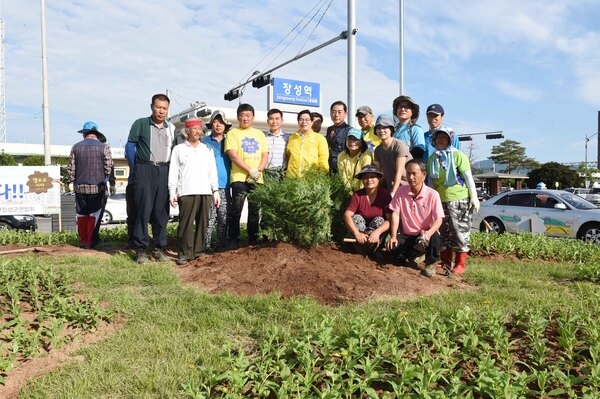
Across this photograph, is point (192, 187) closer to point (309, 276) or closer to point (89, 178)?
point (309, 276)

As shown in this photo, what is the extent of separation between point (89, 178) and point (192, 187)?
2.08 m

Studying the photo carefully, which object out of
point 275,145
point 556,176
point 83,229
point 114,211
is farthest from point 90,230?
point 556,176

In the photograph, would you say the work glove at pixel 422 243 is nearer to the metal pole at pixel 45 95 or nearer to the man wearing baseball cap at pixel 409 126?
the man wearing baseball cap at pixel 409 126

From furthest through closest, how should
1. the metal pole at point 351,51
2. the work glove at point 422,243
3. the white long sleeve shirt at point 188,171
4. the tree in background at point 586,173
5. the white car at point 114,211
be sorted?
the tree in background at point 586,173, the white car at point 114,211, the metal pole at point 351,51, the white long sleeve shirt at point 188,171, the work glove at point 422,243

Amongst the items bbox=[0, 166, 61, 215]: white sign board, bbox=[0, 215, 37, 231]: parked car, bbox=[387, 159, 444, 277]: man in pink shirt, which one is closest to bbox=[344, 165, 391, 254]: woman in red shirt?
bbox=[387, 159, 444, 277]: man in pink shirt

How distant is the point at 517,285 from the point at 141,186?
13.4 ft

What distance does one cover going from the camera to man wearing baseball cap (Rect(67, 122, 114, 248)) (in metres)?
6.36

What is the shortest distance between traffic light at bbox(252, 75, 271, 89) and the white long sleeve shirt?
12.6 m

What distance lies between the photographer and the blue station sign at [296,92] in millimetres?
16766

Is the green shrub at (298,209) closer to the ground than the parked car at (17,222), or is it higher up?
higher up

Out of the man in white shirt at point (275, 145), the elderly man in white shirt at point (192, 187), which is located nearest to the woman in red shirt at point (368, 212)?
the man in white shirt at point (275, 145)

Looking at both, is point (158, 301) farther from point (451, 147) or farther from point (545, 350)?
point (451, 147)

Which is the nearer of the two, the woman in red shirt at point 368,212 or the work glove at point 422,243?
the work glove at point 422,243

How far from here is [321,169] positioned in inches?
210
